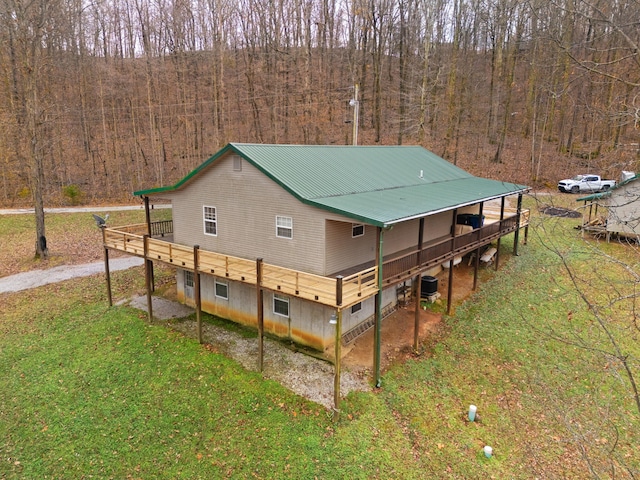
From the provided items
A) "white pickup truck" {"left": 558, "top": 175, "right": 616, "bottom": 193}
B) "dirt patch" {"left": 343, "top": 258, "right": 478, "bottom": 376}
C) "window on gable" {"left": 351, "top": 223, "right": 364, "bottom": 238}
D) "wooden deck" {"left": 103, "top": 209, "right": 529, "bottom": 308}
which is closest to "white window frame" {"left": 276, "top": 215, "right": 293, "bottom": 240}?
"wooden deck" {"left": 103, "top": 209, "right": 529, "bottom": 308}

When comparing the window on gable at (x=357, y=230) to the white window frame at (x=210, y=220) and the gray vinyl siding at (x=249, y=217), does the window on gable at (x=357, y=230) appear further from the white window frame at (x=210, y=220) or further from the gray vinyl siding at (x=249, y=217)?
the white window frame at (x=210, y=220)

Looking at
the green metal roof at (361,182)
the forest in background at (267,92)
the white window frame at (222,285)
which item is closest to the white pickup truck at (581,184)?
the forest in background at (267,92)

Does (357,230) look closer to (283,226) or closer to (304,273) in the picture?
(283,226)

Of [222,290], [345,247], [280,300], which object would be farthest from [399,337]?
[222,290]

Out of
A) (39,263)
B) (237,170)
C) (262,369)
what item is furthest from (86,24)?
(262,369)

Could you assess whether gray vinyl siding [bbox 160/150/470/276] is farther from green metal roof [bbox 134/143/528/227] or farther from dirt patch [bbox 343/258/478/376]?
dirt patch [bbox 343/258/478/376]
